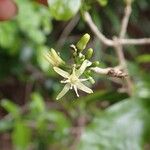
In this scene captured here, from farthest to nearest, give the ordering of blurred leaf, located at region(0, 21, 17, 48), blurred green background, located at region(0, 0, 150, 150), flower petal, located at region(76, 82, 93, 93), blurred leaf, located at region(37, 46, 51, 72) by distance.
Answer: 1. blurred leaf, located at region(37, 46, 51, 72)
2. blurred leaf, located at region(0, 21, 17, 48)
3. blurred green background, located at region(0, 0, 150, 150)
4. flower petal, located at region(76, 82, 93, 93)

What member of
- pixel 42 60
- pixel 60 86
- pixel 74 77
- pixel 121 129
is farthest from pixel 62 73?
pixel 42 60

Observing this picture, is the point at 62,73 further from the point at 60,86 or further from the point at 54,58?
the point at 60,86

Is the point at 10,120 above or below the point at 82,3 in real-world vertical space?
above

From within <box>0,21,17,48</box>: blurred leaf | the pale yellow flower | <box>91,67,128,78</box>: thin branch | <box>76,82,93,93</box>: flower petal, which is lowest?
<box>76,82,93,93</box>: flower petal

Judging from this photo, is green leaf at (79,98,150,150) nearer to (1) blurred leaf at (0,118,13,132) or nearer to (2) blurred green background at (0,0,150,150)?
(2) blurred green background at (0,0,150,150)

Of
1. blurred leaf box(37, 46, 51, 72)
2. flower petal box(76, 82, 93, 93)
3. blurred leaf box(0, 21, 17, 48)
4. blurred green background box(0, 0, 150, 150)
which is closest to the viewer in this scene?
flower petal box(76, 82, 93, 93)

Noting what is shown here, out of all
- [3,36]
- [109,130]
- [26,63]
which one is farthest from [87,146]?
[26,63]

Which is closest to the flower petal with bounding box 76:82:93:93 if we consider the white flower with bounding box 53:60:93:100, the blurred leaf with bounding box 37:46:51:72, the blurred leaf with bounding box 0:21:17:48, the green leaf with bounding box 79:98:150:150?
the white flower with bounding box 53:60:93:100

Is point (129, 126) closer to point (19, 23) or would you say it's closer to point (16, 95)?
point (19, 23)
